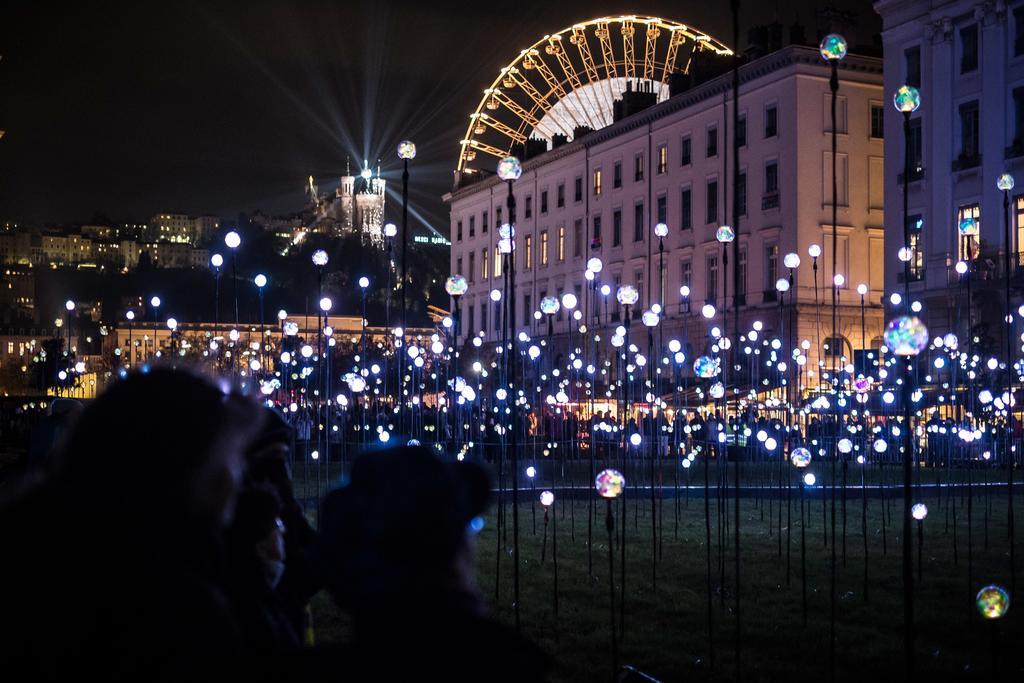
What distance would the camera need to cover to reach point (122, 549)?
2225 mm

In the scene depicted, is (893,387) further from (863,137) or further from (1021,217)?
(863,137)

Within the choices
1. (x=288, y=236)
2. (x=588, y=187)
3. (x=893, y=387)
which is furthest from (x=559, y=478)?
(x=288, y=236)

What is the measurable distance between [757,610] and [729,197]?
4214cm

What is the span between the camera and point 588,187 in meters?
62.5

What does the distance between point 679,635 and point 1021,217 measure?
30894 mm

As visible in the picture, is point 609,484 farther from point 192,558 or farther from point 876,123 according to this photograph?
point 876,123

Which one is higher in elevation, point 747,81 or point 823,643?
point 747,81

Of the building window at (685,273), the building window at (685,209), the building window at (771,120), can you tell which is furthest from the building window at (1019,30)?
the building window at (685,273)

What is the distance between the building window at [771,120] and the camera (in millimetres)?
48250

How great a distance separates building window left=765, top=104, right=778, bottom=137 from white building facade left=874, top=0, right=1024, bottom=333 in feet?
25.7

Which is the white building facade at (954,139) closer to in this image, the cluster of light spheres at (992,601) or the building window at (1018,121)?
the building window at (1018,121)

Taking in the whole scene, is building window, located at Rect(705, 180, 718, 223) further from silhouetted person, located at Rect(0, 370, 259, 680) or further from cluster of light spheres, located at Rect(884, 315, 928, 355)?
silhouetted person, located at Rect(0, 370, 259, 680)

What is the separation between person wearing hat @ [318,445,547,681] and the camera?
92.9 inches

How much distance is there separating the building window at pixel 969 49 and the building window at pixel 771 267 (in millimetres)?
12782
